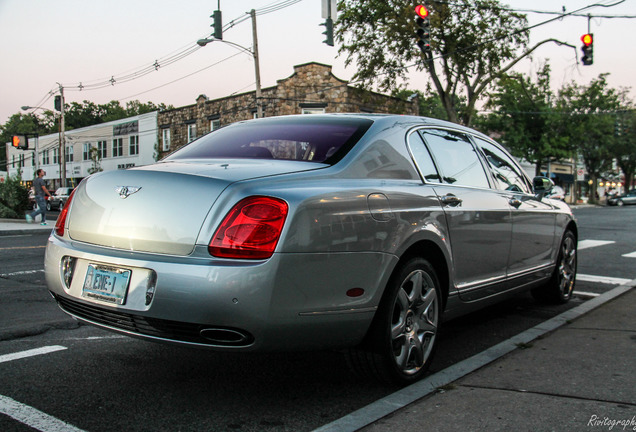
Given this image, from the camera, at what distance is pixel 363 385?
330cm

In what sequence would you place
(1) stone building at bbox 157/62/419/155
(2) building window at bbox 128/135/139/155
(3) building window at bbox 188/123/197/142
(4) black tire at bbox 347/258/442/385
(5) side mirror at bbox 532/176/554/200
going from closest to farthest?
(4) black tire at bbox 347/258/442/385, (5) side mirror at bbox 532/176/554/200, (1) stone building at bbox 157/62/419/155, (3) building window at bbox 188/123/197/142, (2) building window at bbox 128/135/139/155

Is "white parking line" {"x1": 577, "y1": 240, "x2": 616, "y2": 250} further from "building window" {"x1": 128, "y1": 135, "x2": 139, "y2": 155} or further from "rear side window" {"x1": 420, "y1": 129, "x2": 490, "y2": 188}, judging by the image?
"building window" {"x1": 128, "y1": 135, "x2": 139, "y2": 155}

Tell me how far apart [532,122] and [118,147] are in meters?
32.2

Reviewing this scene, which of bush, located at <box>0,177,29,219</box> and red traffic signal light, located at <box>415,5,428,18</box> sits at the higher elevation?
red traffic signal light, located at <box>415,5,428,18</box>

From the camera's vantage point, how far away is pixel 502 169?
16.0 feet

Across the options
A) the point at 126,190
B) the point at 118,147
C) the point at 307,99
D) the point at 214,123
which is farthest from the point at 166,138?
the point at 126,190

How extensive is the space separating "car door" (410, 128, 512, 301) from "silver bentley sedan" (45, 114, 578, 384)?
17mm

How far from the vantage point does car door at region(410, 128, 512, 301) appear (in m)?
3.73

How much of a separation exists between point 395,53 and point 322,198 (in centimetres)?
3023

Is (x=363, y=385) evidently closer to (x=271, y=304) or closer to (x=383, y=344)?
(x=383, y=344)

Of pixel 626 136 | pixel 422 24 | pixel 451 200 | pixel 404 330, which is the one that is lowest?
pixel 404 330

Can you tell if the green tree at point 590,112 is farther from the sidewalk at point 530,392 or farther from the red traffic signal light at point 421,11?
the sidewalk at point 530,392

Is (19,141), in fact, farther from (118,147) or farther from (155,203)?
(118,147)

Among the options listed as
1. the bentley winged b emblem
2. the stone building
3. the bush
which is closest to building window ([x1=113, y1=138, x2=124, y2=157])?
the stone building
